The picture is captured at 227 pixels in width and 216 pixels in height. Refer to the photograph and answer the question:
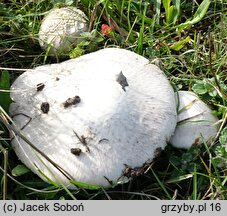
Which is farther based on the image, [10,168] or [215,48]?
[215,48]

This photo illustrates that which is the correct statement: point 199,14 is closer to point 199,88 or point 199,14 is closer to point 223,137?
point 199,88

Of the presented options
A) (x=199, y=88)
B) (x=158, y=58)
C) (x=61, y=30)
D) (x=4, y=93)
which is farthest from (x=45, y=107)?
(x=199, y=88)

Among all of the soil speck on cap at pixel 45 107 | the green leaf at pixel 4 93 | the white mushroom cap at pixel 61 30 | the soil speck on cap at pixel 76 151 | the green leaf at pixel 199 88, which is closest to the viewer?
the soil speck on cap at pixel 76 151

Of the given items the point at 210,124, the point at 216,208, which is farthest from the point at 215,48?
the point at 216,208

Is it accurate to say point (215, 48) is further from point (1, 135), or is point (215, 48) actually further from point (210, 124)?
point (1, 135)

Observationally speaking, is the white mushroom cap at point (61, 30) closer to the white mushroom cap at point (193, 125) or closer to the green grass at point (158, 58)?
the green grass at point (158, 58)

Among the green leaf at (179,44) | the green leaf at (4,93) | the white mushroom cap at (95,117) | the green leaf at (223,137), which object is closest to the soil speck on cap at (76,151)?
the white mushroom cap at (95,117)

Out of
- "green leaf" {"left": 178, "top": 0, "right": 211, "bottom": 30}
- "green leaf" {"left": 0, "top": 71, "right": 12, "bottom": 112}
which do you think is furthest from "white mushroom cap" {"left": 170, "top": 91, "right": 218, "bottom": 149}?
"green leaf" {"left": 0, "top": 71, "right": 12, "bottom": 112}
